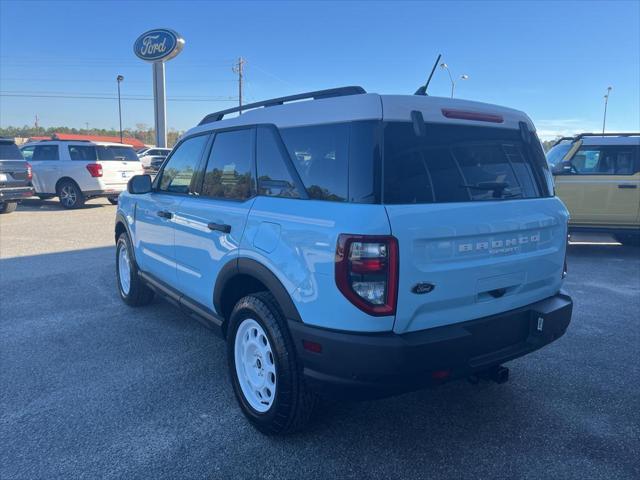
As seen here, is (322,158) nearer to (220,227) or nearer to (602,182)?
(220,227)

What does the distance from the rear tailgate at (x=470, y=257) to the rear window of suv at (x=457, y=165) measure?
0.08 metres

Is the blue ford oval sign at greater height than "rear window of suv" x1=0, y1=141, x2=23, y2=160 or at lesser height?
greater

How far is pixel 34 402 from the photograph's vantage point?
3164 mm

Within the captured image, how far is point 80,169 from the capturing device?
13.3m

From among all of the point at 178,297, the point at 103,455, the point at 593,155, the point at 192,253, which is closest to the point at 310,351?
the point at 103,455

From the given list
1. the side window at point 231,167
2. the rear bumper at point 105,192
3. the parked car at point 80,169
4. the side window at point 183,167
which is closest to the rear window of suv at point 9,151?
the parked car at point 80,169

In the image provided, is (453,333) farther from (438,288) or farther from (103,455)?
(103,455)

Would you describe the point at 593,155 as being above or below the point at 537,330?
above

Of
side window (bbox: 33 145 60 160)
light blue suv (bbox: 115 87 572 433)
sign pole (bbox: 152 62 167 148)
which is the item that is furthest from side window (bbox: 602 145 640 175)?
sign pole (bbox: 152 62 167 148)

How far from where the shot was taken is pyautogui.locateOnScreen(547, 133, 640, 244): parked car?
8273 mm

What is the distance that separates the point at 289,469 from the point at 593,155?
8.20m

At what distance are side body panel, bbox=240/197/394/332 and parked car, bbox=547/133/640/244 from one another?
24.0 ft

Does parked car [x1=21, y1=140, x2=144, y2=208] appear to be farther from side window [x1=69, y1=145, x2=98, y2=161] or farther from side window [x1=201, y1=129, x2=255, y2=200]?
side window [x1=201, y1=129, x2=255, y2=200]

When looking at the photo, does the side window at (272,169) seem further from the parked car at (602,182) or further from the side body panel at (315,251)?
the parked car at (602,182)
